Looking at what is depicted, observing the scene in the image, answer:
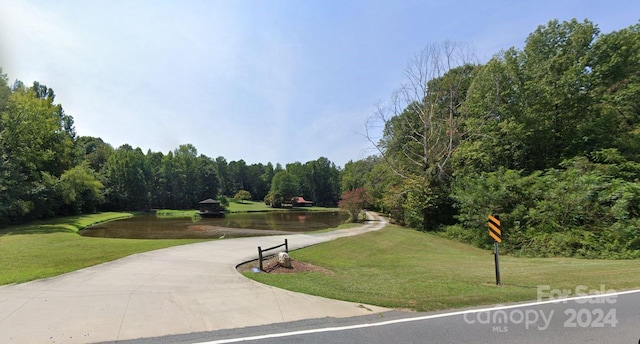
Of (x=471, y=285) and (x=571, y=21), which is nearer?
(x=471, y=285)

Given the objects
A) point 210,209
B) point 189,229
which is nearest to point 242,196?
point 210,209

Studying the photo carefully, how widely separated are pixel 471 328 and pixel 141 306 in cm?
598

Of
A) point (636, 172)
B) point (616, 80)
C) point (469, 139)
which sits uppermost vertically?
point (616, 80)

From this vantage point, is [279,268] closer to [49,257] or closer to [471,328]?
[471,328]

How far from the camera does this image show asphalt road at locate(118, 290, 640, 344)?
4.26m

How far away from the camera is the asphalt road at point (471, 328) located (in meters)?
4.26

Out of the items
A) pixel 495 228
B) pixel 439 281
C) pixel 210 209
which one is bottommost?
→ pixel 439 281

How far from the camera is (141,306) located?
570 centimetres

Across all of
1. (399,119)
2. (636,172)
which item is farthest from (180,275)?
(399,119)

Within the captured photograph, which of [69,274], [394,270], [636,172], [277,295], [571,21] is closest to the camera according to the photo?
[277,295]

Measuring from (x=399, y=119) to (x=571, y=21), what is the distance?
48.1 feet

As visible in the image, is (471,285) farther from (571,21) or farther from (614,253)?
(571,21)

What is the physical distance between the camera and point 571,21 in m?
21.3

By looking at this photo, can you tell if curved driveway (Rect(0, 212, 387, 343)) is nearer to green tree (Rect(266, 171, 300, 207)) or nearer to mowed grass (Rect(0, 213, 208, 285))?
mowed grass (Rect(0, 213, 208, 285))
